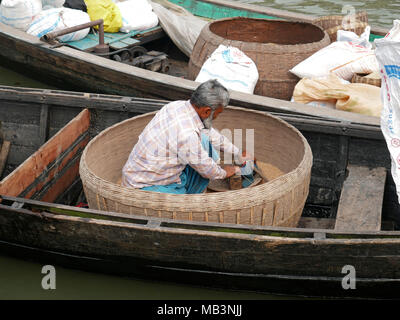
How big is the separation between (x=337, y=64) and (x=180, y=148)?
1.86 meters

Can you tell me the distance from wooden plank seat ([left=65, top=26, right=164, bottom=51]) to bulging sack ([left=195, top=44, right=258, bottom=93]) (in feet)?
4.83

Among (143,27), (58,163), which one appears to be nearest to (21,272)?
(58,163)

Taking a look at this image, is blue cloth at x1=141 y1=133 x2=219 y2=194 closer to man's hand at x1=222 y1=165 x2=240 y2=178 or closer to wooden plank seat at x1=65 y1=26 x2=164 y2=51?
man's hand at x1=222 y1=165 x2=240 y2=178

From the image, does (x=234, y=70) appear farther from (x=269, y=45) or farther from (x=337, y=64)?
(x=337, y=64)

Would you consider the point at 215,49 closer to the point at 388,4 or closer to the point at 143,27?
the point at 143,27

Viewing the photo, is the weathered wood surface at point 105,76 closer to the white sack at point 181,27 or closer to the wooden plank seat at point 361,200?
the wooden plank seat at point 361,200

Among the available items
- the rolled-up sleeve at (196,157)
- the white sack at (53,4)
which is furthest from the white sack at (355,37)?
the white sack at (53,4)

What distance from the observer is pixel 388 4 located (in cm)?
959

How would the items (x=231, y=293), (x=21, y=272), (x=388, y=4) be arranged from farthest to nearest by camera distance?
(x=388, y=4)
(x=21, y=272)
(x=231, y=293)

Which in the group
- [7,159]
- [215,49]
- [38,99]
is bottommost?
[7,159]

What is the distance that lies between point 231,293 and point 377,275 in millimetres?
897

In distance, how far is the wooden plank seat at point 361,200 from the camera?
342 cm

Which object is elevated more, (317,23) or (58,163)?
(317,23)

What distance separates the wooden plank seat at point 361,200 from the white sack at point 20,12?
361 centimetres
